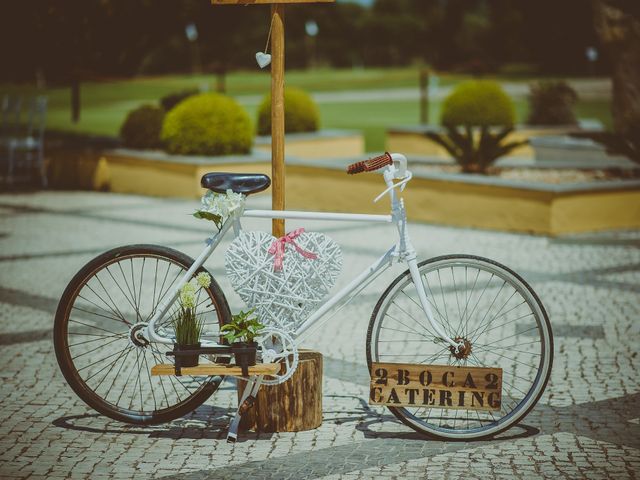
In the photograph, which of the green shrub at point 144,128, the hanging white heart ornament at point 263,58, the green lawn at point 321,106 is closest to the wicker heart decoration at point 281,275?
the hanging white heart ornament at point 263,58

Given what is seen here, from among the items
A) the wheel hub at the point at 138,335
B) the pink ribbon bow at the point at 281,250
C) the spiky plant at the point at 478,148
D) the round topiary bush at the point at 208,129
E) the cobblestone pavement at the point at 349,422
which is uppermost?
the round topiary bush at the point at 208,129

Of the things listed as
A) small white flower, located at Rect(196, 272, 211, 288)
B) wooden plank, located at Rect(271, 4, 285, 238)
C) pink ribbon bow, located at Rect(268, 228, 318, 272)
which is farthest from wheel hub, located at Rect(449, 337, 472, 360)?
small white flower, located at Rect(196, 272, 211, 288)

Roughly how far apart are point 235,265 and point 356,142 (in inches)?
548

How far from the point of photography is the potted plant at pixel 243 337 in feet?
15.8

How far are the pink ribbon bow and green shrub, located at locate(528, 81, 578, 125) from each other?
15809mm

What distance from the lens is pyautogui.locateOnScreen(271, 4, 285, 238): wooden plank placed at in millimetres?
5191

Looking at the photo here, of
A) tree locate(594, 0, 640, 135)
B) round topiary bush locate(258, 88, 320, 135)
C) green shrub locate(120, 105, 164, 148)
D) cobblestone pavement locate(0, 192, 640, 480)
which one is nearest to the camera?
cobblestone pavement locate(0, 192, 640, 480)

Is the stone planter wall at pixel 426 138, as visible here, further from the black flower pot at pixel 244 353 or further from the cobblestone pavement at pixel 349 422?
the black flower pot at pixel 244 353

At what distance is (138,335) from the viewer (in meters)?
5.02

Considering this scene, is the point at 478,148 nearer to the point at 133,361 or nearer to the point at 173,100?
the point at 173,100

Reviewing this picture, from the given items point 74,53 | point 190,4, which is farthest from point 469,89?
point 74,53

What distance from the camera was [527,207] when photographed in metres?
11.4

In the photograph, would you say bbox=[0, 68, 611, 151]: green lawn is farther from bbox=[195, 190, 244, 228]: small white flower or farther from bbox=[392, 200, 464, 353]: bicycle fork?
bbox=[392, 200, 464, 353]: bicycle fork

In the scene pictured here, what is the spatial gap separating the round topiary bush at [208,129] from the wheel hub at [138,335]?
10082mm
